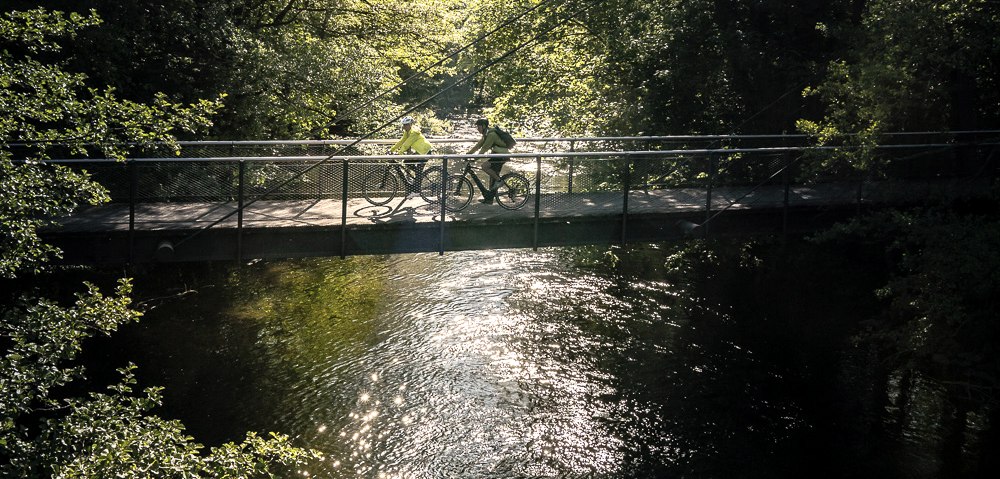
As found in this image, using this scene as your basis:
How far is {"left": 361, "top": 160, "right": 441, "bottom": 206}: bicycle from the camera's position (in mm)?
13773

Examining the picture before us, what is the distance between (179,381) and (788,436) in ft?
30.7

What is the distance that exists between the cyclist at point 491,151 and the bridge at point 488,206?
0.22 metres

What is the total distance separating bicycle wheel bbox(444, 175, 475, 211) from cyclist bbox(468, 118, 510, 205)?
16.0 inches

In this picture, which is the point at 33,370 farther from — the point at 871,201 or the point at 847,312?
the point at 847,312

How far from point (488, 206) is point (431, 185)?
1.01m

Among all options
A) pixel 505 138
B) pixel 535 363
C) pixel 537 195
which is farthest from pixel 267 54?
pixel 535 363

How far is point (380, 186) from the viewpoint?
13.8m

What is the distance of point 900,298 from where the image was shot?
1611 centimetres

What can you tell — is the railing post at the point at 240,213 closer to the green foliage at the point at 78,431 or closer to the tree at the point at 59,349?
the tree at the point at 59,349

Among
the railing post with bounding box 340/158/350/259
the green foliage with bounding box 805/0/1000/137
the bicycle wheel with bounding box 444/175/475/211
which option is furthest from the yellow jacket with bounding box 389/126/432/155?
the green foliage with bounding box 805/0/1000/137

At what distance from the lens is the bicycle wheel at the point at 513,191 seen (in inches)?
567

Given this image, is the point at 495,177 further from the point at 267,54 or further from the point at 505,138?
the point at 267,54

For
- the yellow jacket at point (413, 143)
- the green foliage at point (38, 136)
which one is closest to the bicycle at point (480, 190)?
the yellow jacket at point (413, 143)

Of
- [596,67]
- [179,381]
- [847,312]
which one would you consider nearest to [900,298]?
[847,312]
